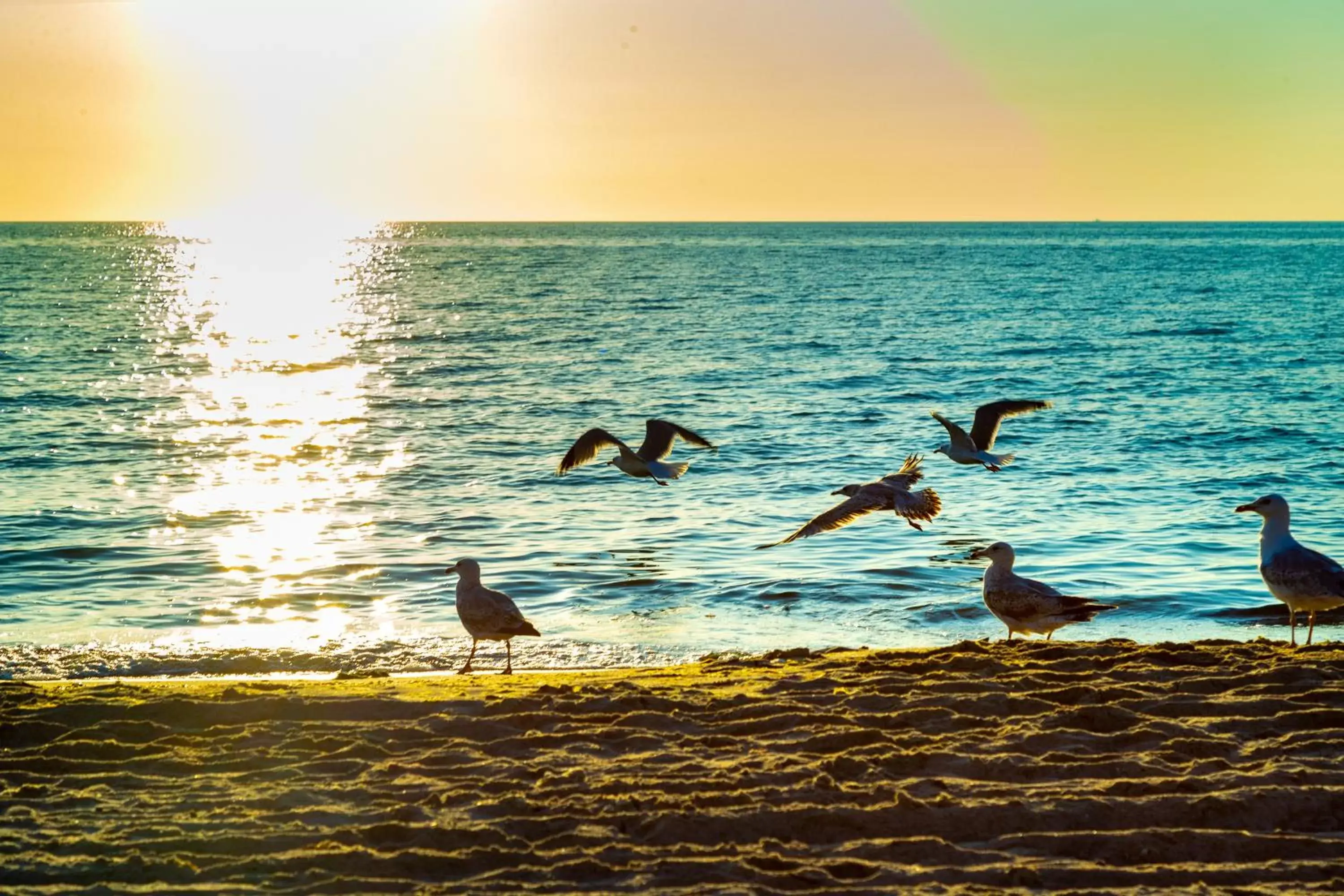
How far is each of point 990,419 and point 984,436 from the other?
21 centimetres

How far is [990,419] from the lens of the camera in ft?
48.8

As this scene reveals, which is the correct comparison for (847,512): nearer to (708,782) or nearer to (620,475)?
(708,782)

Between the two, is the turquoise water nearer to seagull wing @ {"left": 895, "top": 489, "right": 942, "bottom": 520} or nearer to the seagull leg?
the seagull leg

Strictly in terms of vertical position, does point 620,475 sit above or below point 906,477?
below

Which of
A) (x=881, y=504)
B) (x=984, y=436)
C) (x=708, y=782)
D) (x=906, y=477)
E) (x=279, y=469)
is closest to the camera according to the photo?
(x=708, y=782)

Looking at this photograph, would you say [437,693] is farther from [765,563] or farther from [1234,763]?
[765,563]

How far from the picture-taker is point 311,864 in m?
4.76

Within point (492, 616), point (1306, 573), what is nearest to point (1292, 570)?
point (1306, 573)

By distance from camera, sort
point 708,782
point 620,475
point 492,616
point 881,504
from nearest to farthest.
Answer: point 708,782, point 492,616, point 881,504, point 620,475

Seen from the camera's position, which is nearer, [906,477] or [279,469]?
[906,477]

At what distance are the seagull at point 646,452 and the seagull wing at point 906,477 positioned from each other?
300 cm

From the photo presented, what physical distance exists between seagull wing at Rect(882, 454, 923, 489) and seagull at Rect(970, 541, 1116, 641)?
219 centimetres

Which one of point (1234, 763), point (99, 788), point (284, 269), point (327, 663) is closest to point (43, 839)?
point (99, 788)

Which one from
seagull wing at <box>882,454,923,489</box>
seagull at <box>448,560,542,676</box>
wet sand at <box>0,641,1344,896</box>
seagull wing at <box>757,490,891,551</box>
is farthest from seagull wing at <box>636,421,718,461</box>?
wet sand at <box>0,641,1344,896</box>
